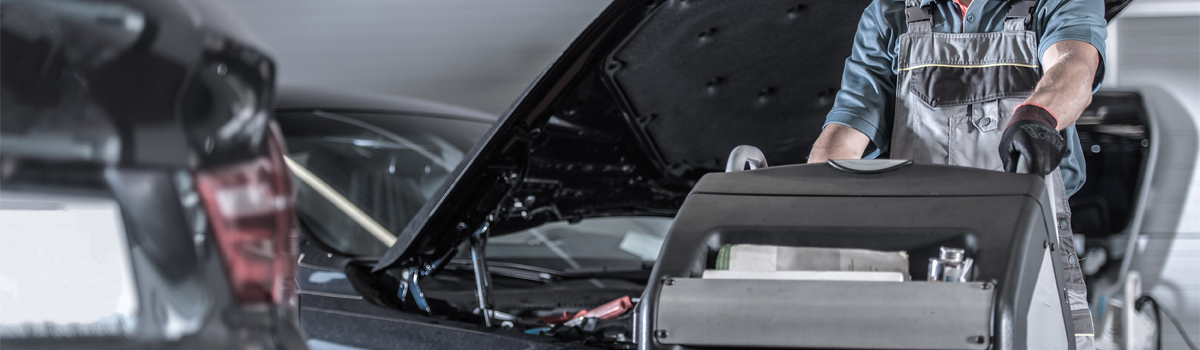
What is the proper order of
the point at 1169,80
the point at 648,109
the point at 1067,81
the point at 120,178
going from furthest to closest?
the point at 1169,80, the point at 648,109, the point at 1067,81, the point at 120,178

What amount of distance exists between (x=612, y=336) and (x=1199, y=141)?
15.5 feet

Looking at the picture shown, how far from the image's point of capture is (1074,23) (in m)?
1.38

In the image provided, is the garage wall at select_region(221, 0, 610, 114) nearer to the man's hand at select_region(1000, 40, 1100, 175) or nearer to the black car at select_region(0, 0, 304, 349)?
the man's hand at select_region(1000, 40, 1100, 175)

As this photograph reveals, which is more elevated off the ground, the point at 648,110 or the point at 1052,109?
the point at 1052,109

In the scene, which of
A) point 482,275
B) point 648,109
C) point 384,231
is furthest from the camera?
point 384,231

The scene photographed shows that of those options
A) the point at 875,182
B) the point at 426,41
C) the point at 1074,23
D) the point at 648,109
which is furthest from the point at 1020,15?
the point at 426,41

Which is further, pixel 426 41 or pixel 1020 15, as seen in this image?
pixel 426 41

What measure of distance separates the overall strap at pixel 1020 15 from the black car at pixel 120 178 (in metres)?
1.25

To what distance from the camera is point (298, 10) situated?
6.18 metres

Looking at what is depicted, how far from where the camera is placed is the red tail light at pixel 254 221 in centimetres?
66

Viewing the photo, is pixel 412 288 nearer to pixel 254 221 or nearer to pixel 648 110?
pixel 648 110

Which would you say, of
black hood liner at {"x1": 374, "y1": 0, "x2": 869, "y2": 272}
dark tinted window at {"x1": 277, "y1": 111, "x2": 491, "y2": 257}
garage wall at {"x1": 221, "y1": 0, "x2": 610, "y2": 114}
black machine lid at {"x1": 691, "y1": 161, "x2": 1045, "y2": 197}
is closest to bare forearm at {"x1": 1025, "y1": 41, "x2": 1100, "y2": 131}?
black machine lid at {"x1": 691, "y1": 161, "x2": 1045, "y2": 197}

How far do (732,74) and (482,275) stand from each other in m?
0.71

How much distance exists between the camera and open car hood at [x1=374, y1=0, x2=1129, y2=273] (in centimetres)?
170
